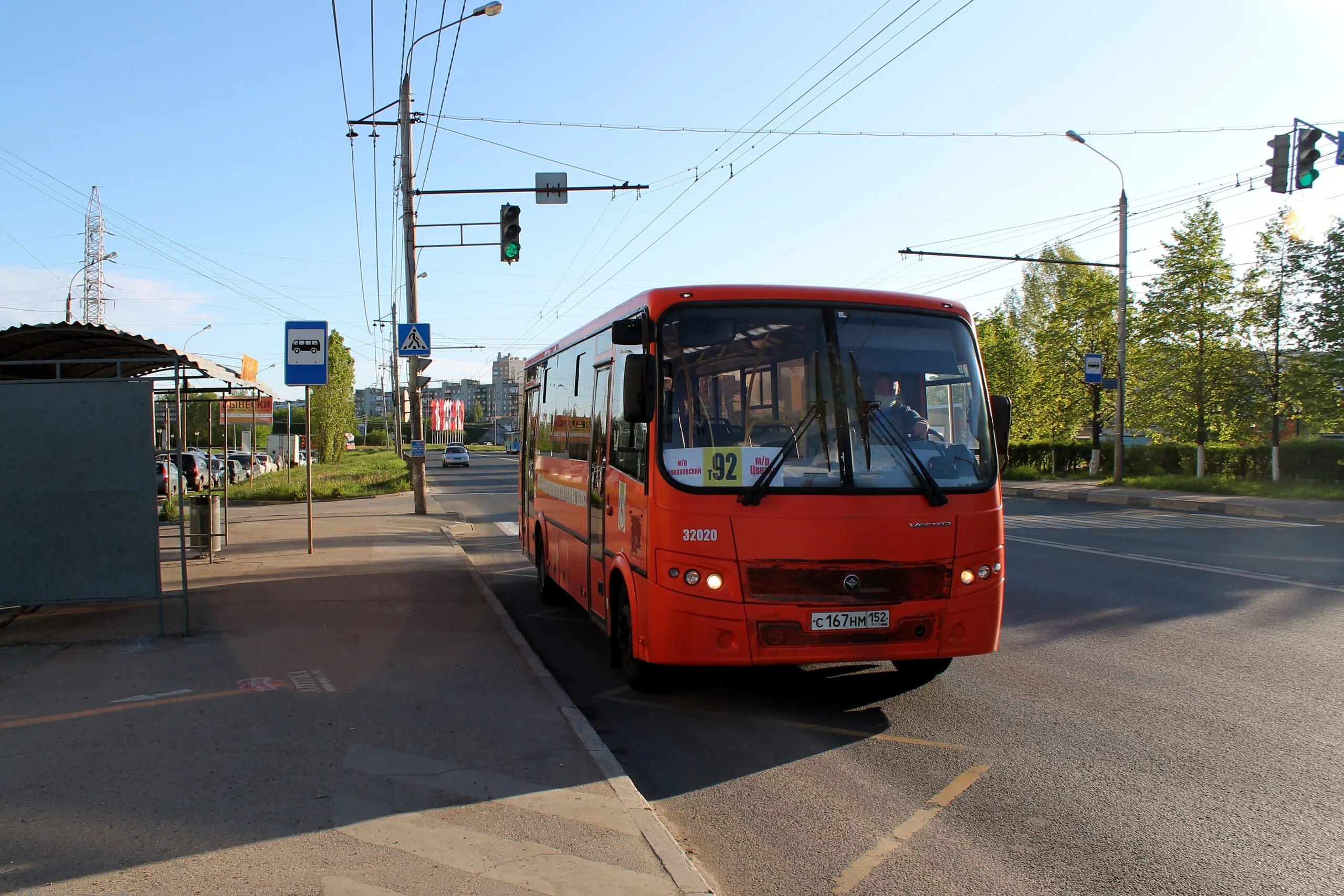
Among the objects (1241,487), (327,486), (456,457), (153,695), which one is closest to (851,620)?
(153,695)

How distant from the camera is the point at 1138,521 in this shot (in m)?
20.5

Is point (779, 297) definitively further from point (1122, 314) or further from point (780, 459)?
point (1122, 314)

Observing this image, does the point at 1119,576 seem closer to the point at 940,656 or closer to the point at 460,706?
the point at 940,656

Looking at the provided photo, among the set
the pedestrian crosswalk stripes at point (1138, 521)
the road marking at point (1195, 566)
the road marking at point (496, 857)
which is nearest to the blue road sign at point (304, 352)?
the road marking at point (496, 857)

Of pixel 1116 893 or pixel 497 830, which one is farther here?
pixel 497 830

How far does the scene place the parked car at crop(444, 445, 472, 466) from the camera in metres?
61.0

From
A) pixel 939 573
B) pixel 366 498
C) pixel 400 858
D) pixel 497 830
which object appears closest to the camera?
pixel 400 858

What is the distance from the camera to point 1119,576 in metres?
12.1

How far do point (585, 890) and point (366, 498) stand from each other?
91.2 feet

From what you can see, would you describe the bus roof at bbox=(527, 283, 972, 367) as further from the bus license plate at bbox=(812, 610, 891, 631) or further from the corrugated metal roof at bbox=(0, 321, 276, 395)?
the corrugated metal roof at bbox=(0, 321, 276, 395)

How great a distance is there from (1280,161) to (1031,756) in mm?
15135

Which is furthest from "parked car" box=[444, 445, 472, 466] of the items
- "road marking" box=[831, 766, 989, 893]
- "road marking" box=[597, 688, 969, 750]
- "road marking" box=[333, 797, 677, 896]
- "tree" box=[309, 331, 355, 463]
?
"road marking" box=[333, 797, 677, 896]

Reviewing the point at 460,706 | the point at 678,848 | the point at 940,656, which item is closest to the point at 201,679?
the point at 460,706

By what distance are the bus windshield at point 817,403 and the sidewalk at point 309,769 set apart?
6.34ft
